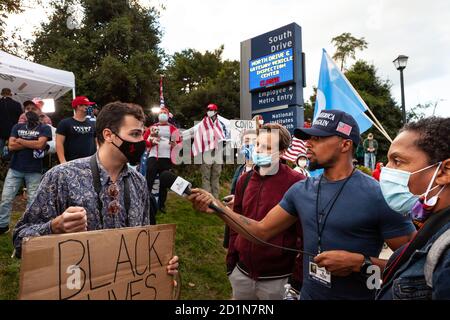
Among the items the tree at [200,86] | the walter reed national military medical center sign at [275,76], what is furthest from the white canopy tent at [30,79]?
the tree at [200,86]

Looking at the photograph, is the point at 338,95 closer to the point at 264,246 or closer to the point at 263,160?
the point at 263,160

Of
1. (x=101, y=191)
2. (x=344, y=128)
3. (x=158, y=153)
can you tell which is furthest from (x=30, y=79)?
(x=344, y=128)

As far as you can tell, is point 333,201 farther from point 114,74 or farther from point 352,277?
point 114,74

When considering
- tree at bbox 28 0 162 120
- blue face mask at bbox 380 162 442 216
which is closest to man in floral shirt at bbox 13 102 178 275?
blue face mask at bbox 380 162 442 216

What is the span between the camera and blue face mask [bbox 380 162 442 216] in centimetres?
193

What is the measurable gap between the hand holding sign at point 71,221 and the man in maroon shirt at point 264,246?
1.70 meters

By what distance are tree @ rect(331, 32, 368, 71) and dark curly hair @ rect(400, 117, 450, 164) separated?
4364cm

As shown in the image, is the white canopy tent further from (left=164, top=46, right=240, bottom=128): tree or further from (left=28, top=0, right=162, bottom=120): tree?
(left=164, top=46, right=240, bottom=128): tree

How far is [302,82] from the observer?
10.0 meters

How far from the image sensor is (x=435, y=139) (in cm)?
176

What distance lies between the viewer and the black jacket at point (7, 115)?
7.08 m

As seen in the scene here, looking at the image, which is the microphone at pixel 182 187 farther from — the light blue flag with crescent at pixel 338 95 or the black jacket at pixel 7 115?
the black jacket at pixel 7 115

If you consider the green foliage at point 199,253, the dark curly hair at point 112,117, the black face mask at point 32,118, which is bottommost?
the green foliage at point 199,253

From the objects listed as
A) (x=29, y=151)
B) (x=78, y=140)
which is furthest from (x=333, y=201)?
(x=29, y=151)
